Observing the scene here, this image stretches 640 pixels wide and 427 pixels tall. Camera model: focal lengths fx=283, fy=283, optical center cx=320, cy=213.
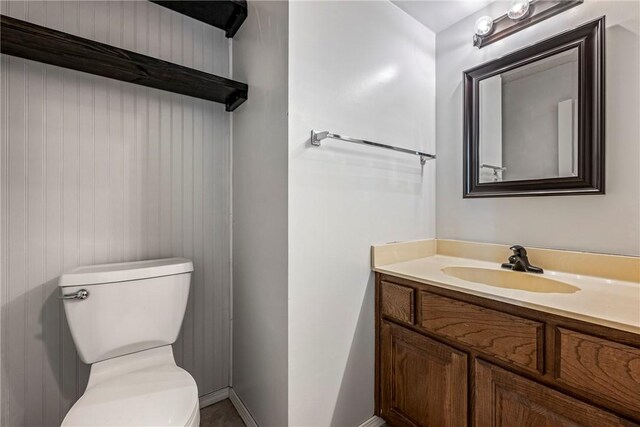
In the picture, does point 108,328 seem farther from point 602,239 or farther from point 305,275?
point 602,239

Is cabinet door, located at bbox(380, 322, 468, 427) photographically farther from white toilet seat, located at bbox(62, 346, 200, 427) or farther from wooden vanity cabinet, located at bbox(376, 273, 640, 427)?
white toilet seat, located at bbox(62, 346, 200, 427)

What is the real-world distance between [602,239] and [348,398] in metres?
1.29

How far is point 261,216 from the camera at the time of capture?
4.35ft

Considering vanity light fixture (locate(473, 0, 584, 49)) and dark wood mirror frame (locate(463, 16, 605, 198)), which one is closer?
dark wood mirror frame (locate(463, 16, 605, 198))

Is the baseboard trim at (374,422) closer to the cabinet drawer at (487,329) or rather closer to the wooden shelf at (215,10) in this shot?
the cabinet drawer at (487,329)

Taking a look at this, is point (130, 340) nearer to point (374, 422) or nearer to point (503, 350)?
point (374, 422)

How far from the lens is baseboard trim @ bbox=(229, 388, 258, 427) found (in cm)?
141

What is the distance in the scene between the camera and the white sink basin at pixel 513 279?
116cm

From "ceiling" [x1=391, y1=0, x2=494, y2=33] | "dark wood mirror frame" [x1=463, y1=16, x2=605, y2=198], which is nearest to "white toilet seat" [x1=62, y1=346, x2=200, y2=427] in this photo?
"dark wood mirror frame" [x1=463, y1=16, x2=605, y2=198]

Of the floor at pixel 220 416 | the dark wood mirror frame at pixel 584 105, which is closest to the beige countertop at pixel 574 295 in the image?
the dark wood mirror frame at pixel 584 105

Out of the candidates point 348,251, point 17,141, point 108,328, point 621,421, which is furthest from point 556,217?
point 17,141

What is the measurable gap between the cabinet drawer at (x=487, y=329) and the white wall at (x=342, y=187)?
0.35 metres

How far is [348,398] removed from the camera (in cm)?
132

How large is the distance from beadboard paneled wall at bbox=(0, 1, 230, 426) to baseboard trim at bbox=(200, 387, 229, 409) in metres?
0.04
